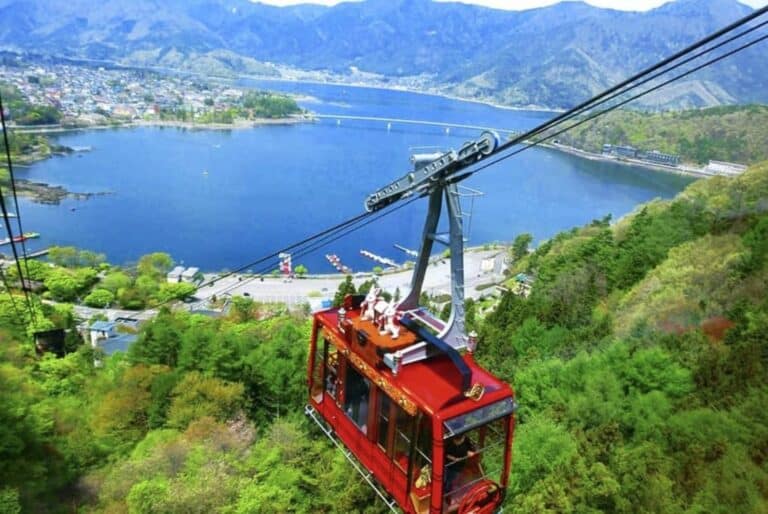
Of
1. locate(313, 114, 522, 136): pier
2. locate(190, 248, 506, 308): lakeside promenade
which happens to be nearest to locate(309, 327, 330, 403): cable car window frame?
locate(190, 248, 506, 308): lakeside promenade

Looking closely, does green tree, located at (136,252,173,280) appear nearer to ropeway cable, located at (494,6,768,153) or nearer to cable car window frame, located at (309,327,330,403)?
cable car window frame, located at (309,327,330,403)

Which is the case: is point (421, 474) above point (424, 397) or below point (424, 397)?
below

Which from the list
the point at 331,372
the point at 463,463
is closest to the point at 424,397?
the point at 463,463

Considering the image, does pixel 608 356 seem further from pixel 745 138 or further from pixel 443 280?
→ pixel 745 138

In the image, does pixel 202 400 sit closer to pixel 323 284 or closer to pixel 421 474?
pixel 421 474

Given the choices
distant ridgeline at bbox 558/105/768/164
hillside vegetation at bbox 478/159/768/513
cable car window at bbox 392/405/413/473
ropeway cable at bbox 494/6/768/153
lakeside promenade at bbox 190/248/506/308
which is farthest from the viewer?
distant ridgeline at bbox 558/105/768/164

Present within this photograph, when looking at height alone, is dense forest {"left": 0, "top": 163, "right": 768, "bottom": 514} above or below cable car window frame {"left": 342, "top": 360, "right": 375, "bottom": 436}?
below

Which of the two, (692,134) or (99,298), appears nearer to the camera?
(99,298)
